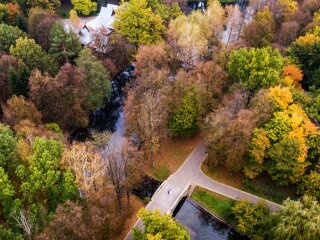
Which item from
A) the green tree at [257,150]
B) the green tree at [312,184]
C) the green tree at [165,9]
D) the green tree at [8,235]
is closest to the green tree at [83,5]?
the green tree at [165,9]

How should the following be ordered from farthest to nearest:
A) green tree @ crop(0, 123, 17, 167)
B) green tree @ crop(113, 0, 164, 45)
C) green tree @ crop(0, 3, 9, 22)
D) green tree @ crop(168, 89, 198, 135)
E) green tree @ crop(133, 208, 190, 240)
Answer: green tree @ crop(0, 3, 9, 22) < green tree @ crop(113, 0, 164, 45) < green tree @ crop(168, 89, 198, 135) < green tree @ crop(0, 123, 17, 167) < green tree @ crop(133, 208, 190, 240)

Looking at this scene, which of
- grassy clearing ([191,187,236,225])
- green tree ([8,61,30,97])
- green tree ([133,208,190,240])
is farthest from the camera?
green tree ([8,61,30,97])

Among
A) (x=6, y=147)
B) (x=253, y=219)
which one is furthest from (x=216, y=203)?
(x=6, y=147)

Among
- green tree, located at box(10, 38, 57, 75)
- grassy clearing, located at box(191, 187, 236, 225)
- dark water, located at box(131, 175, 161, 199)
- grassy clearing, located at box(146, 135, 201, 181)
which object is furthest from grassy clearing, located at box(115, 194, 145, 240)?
green tree, located at box(10, 38, 57, 75)

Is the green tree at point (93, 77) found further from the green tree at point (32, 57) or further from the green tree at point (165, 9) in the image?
the green tree at point (165, 9)

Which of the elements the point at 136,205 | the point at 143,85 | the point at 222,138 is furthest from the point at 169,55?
the point at 136,205

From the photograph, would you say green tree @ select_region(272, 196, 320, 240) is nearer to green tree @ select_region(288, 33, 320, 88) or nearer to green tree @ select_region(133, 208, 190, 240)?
green tree @ select_region(133, 208, 190, 240)
